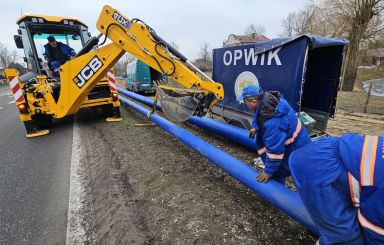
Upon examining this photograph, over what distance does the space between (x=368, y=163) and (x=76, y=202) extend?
3074 millimetres

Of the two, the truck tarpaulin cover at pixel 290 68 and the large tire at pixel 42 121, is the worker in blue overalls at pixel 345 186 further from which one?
the large tire at pixel 42 121

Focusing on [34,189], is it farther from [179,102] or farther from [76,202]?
[179,102]

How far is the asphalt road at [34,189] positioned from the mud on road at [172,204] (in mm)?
346

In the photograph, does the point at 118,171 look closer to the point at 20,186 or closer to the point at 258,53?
the point at 20,186

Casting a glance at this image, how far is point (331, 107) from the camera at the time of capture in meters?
4.93

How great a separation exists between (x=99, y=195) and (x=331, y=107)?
15.3 ft

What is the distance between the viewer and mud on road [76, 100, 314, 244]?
94.0 inches

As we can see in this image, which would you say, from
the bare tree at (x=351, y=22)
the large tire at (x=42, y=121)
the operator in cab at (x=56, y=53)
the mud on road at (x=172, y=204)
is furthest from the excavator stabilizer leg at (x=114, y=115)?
the bare tree at (x=351, y=22)

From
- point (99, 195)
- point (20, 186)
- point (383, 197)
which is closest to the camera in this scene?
point (383, 197)

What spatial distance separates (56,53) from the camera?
6539 millimetres

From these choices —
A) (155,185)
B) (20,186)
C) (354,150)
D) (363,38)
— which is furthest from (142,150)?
(363,38)

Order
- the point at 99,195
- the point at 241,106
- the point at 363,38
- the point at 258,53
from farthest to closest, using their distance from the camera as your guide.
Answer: the point at 363,38 < the point at 241,106 < the point at 258,53 < the point at 99,195

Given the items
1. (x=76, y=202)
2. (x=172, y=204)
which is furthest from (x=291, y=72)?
(x=76, y=202)

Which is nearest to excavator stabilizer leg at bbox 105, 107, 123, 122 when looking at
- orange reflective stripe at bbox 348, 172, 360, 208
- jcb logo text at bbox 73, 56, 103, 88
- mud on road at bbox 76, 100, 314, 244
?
jcb logo text at bbox 73, 56, 103, 88
